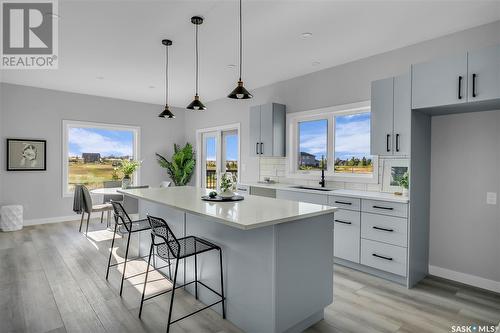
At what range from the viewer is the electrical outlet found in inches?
120

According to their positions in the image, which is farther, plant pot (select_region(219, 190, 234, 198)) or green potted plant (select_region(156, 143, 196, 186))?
green potted plant (select_region(156, 143, 196, 186))

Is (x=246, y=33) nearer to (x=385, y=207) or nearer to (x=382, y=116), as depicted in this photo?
(x=382, y=116)

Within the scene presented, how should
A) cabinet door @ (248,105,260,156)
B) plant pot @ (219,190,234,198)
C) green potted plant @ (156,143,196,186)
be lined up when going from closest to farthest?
plant pot @ (219,190,234,198)
cabinet door @ (248,105,260,156)
green potted plant @ (156,143,196,186)

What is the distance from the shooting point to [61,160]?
614 cm

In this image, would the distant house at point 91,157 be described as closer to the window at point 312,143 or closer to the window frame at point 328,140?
the window frame at point 328,140

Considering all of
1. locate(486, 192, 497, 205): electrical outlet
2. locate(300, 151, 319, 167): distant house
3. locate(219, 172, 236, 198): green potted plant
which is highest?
locate(300, 151, 319, 167): distant house

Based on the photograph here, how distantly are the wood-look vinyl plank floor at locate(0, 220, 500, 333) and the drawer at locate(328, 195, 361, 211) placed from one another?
2.54 ft

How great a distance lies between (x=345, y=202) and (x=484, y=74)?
185cm

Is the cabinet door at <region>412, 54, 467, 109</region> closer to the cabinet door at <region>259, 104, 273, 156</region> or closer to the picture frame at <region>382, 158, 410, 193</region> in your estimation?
the picture frame at <region>382, 158, 410, 193</region>

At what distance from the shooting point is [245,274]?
7.60ft

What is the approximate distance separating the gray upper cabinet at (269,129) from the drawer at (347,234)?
5.65ft

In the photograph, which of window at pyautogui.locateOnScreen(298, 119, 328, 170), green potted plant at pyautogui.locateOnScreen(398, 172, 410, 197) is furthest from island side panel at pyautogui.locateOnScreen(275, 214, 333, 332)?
window at pyautogui.locateOnScreen(298, 119, 328, 170)

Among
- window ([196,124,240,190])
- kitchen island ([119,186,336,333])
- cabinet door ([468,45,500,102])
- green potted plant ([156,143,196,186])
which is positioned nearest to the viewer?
kitchen island ([119,186,336,333])

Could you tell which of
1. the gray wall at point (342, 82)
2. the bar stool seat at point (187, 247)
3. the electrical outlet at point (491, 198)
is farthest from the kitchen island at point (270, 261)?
the gray wall at point (342, 82)
